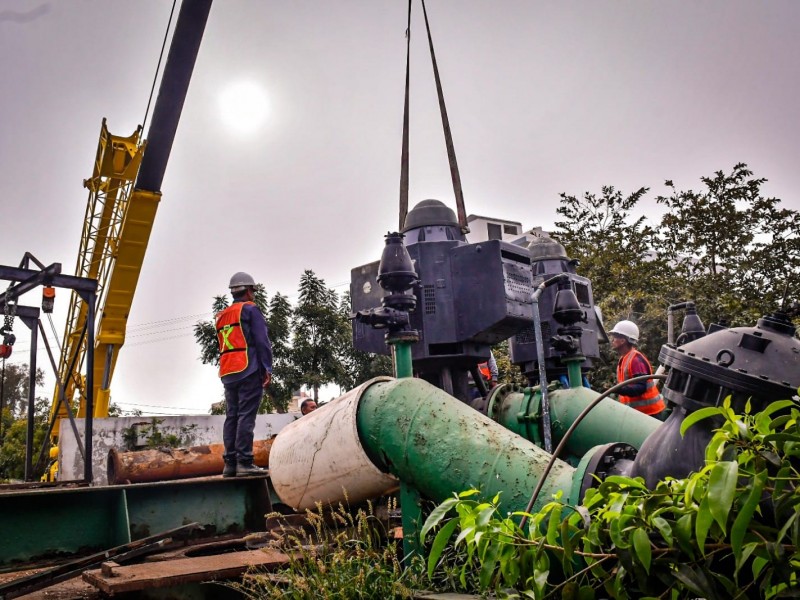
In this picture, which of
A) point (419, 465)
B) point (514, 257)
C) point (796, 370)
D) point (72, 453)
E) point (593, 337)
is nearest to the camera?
point (796, 370)

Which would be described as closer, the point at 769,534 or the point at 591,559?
the point at 769,534

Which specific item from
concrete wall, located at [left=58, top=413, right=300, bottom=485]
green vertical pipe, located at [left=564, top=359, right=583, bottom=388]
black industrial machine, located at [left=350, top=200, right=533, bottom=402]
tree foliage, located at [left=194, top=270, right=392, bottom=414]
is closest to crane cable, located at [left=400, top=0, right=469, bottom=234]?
black industrial machine, located at [left=350, top=200, right=533, bottom=402]

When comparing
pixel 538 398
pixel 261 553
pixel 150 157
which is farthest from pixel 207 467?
pixel 150 157

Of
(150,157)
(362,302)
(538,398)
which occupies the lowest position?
(538,398)

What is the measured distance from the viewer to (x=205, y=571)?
3281mm

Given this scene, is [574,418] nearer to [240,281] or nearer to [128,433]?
[240,281]

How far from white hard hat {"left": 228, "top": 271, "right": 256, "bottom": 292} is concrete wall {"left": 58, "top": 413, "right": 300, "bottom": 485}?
17.8 ft

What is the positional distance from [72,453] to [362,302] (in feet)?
26.2

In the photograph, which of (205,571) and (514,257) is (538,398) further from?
(205,571)

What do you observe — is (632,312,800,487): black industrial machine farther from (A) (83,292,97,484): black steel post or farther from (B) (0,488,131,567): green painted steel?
(A) (83,292,97,484): black steel post

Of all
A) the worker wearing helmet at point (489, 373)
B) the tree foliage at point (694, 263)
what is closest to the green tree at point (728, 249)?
the tree foliage at point (694, 263)

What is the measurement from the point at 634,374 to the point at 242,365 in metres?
3.87

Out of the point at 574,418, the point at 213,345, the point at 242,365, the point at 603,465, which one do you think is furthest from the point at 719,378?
the point at 213,345

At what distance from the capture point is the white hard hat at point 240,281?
607 centimetres
